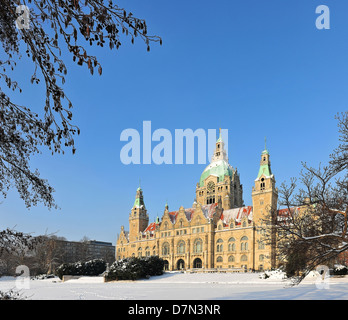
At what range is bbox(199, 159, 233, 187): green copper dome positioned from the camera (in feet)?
276

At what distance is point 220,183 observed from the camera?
8206 centimetres

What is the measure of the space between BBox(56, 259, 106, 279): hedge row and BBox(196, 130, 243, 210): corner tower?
1488 inches

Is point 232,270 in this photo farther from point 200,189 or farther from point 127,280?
point 200,189

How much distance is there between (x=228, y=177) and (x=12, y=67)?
76.7 metres

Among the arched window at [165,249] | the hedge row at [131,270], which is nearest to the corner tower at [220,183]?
the arched window at [165,249]

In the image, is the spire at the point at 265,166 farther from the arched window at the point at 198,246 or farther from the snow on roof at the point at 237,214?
the arched window at the point at 198,246

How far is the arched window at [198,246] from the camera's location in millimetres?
68544

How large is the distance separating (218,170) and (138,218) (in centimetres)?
2499

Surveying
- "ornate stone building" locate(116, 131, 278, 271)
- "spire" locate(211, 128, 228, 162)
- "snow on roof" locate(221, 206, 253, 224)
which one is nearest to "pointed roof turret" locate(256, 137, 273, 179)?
"ornate stone building" locate(116, 131, 278, 271)

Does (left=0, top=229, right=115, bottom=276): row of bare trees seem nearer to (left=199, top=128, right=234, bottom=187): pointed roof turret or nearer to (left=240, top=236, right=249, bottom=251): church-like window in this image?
(left=240, top=236, right=249, bottom=251): church-like window

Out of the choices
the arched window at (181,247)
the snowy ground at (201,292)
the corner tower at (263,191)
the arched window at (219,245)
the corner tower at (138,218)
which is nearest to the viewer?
the snowy ground at (201,292)

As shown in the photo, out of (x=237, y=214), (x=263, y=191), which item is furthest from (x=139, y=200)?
(x=263, y=191)

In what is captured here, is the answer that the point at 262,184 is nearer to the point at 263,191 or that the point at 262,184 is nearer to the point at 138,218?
the point at 263,191

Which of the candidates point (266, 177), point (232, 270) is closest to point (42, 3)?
point (232, 270)
